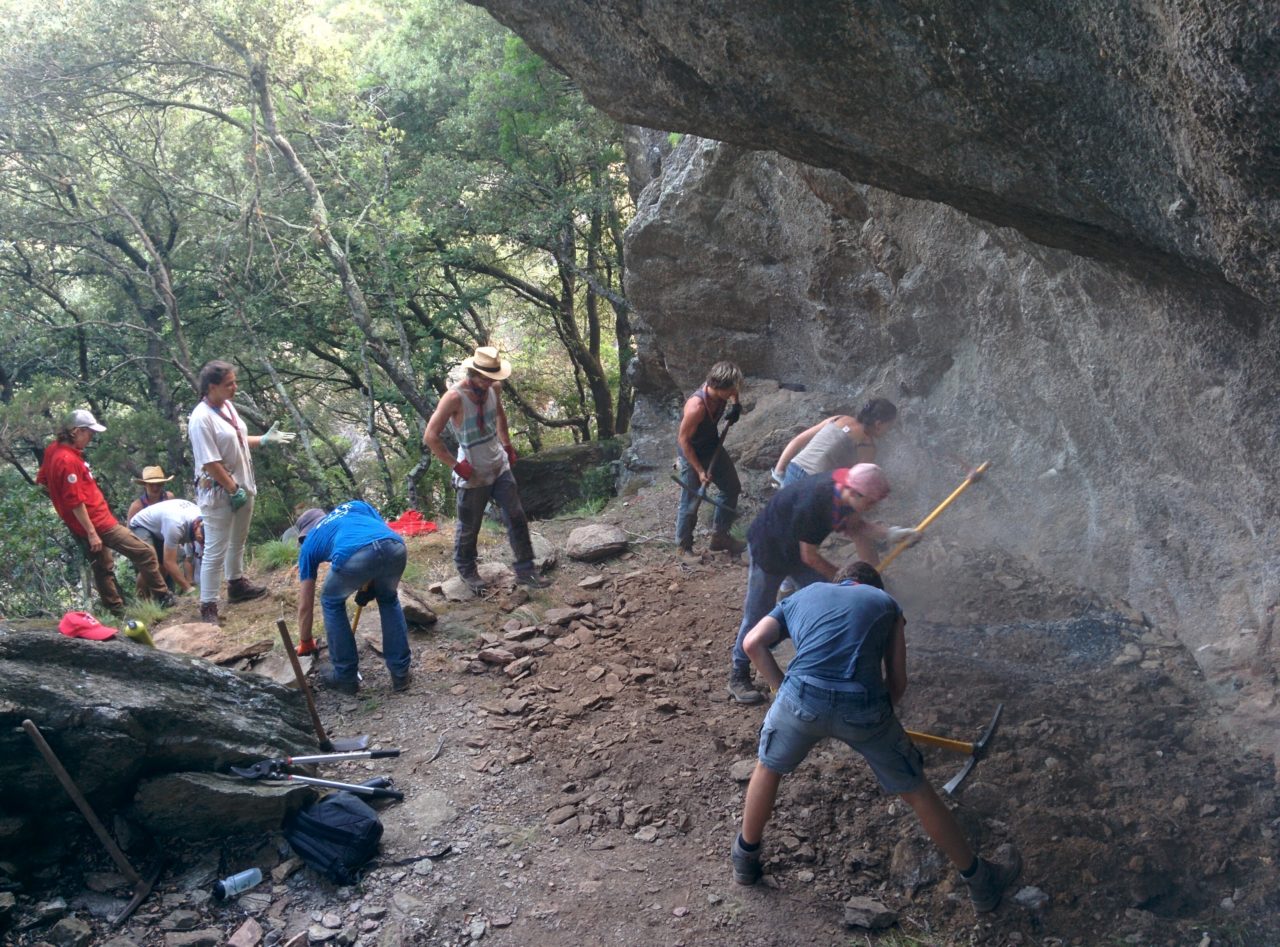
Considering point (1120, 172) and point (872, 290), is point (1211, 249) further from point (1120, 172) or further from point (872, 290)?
point (872, 290)

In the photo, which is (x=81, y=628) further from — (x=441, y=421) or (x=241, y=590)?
(x=241, y=590)

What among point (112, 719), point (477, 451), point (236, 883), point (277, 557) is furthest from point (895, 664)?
point (277, 557)

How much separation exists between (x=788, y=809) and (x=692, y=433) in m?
3.28

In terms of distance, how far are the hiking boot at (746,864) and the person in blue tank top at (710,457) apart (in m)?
3.53

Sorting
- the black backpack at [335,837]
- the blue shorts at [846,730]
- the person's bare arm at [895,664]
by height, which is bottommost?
the black backpack at [335,837]

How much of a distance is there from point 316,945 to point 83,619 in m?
2.02

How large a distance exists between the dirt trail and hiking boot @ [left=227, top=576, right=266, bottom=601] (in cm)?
170

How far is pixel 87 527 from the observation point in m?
6.91

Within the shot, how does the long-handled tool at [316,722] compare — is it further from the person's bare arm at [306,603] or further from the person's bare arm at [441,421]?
the person's bare arm at [441,421]

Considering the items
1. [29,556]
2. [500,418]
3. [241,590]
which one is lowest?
[29,556]

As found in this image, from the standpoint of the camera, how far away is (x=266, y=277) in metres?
13.7

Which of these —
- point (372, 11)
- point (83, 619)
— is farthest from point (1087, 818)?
point (372, 11)

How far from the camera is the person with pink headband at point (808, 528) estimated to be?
459cm

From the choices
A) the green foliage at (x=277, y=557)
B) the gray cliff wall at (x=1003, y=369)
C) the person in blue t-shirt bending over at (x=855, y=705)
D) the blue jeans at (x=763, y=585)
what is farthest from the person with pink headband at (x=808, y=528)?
the green foliage at (x=277, y=557)
